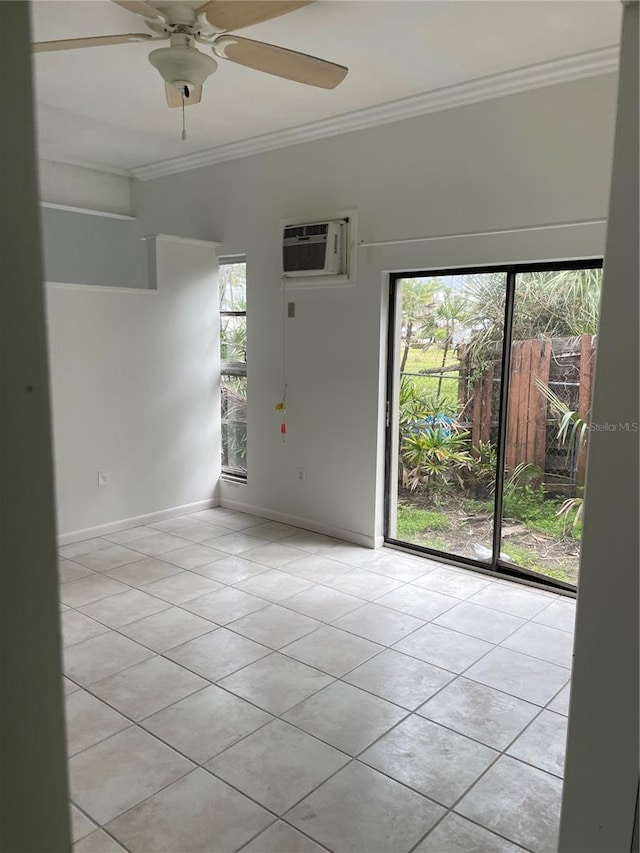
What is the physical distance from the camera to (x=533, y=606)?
366 cm

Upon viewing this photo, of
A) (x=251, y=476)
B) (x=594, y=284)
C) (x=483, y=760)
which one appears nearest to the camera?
(x=483, y=760)

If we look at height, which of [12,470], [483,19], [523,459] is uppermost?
[483,19]

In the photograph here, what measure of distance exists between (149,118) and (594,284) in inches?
119

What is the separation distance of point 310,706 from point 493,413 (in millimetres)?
2164

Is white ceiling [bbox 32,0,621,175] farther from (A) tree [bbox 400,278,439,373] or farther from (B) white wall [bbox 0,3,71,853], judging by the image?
(B) white wall [bbox 0,3,71,853]

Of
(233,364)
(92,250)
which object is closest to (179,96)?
(233,364)

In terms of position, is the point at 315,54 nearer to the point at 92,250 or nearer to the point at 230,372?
the point at 230,372

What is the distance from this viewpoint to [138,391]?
504 centimetres

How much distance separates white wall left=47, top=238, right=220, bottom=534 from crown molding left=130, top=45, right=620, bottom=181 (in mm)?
772

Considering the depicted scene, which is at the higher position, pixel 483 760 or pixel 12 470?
pixel 12 470

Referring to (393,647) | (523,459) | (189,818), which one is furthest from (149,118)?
(189,818)

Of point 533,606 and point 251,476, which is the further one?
point 251,476

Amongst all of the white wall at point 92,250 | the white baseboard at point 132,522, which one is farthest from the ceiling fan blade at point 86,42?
the white baseboard at point 132,522

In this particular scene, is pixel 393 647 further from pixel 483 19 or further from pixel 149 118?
pixel 149 118
